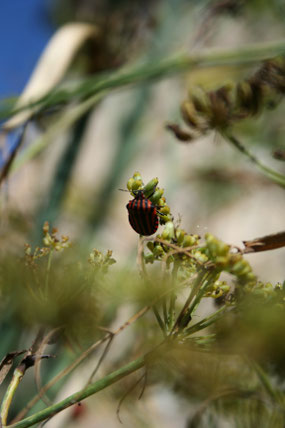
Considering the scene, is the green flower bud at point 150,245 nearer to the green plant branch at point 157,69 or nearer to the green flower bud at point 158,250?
the green flower bud at point 158,250

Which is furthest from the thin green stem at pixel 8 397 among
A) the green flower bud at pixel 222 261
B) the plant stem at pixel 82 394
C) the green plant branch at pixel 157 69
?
the green plant branch at pixel 157 69

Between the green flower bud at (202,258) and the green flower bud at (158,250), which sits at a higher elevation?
the green flower bud at (158,250)

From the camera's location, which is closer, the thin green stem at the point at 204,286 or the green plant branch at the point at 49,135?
the thin green stem at the point at 204,286

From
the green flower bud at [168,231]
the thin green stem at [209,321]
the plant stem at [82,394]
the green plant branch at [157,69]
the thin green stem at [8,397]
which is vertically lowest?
the plant stem at [82,394]

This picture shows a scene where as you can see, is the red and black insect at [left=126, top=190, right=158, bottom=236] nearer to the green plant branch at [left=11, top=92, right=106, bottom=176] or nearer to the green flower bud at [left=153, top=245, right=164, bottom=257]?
the green flower bud at [left=153, top=245, right=164, bottom=257]

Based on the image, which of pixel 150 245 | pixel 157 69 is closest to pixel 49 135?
pixel 157 69
